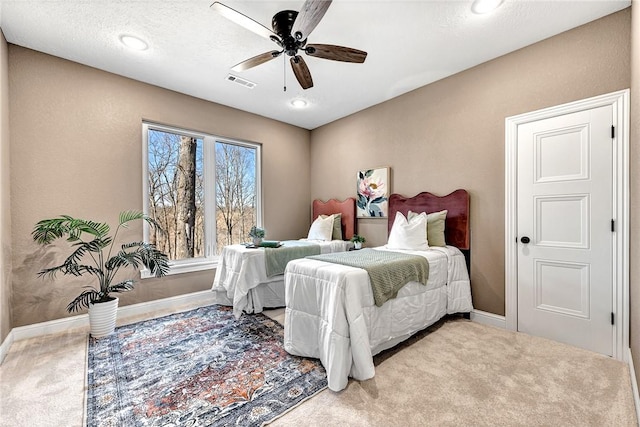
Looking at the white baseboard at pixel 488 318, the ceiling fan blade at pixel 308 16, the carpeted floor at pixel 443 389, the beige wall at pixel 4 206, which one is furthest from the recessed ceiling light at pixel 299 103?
the white baseboard at pixel 488 318

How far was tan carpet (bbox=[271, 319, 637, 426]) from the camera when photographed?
61.6 inches

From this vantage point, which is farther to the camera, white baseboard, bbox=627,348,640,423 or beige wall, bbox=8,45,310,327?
beige wall, bbox=8,45,310,327

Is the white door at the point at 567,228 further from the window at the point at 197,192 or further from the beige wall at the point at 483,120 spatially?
the window at the point at 197,192

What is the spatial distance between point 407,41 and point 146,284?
3.89 meters

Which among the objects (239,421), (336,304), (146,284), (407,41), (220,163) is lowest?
(239,421)

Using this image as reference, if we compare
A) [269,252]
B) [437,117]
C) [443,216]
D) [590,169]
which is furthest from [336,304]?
[437,117]

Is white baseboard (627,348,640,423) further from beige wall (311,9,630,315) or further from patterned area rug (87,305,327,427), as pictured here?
patterned area rug (87,305,327,427)

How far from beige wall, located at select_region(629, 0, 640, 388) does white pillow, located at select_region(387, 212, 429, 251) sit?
146 centimetres

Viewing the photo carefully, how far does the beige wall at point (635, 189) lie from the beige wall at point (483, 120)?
295 mm

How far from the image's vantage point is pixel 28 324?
2.64m

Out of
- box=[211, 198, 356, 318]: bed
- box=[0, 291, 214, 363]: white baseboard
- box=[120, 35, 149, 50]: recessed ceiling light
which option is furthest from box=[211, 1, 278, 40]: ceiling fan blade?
box=[0, 291, 214, 363]: white baseboard

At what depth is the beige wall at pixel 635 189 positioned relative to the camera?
65.4 inches

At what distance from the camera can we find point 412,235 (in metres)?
2.94

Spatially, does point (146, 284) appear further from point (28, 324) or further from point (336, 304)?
point (336, 304)
